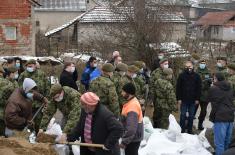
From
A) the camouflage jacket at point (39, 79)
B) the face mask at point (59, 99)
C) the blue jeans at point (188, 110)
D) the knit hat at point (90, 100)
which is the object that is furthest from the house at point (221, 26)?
the knit hat at point (90, 100)

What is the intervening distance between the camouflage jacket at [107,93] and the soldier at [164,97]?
1.76 meters

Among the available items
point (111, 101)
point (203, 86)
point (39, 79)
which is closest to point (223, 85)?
point (111, 101)

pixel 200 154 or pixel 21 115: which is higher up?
pixel 21 115

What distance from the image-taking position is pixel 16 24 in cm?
2142

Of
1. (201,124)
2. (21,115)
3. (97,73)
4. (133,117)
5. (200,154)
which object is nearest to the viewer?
(133,117)

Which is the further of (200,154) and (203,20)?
(203,20)

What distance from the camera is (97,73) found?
32.6 feet

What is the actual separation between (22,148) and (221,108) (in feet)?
11.8

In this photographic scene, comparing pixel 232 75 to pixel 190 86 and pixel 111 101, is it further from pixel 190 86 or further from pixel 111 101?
pixel 111 101

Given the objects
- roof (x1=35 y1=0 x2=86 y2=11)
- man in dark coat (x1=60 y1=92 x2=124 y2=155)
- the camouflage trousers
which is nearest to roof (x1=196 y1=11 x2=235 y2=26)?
roof (x1=35 y1=0 x2=86 y2=11)

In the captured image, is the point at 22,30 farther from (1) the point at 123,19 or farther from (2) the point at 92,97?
(2) the point at 92,97

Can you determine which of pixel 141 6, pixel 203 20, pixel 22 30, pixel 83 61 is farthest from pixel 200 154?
pixel 203 20

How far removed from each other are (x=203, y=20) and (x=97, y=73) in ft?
186

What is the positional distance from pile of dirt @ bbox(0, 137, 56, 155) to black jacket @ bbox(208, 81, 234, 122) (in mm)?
3145
